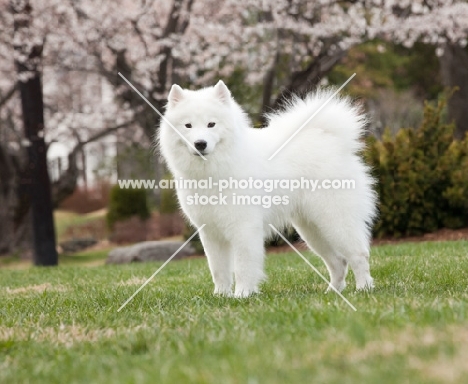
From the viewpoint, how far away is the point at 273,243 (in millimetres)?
11031

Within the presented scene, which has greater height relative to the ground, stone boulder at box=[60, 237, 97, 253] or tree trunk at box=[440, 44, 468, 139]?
tree trunk at box=[440, 44, 468, 139]

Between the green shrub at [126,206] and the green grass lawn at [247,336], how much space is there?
43.2 feet

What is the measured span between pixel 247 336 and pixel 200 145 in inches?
69.7

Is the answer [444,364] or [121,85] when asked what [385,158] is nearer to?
[121,85]

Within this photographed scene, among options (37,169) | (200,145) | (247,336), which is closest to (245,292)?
(200,145)

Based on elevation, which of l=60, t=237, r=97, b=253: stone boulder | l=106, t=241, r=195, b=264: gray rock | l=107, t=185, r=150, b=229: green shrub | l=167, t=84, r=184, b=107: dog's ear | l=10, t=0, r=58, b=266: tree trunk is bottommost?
l=60, t=237, r=97, b=253: stone boulder

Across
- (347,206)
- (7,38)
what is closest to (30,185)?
(7,38)

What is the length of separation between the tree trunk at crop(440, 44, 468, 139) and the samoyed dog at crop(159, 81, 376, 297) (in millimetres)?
10105

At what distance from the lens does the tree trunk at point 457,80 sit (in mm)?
14477

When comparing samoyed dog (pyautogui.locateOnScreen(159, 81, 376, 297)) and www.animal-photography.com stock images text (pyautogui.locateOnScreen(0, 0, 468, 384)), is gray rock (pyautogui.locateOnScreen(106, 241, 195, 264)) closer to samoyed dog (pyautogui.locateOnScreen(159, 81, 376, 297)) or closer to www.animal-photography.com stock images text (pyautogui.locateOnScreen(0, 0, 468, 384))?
www.animal-photography.com stock images text (pyautogui.locateOnScreen(0, 0, 468, 384))

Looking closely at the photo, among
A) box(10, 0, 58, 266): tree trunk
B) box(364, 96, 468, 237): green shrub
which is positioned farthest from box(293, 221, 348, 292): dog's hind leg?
box(10, 0, 58, 266): tree trunk

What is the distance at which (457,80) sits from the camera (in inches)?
581

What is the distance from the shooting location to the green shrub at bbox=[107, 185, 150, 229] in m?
18.4

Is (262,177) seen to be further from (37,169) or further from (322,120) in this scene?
(37,169)
